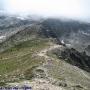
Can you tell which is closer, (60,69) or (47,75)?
(47,75)

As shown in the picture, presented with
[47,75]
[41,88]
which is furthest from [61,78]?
[41,88]

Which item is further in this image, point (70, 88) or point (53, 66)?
point (53, 66)

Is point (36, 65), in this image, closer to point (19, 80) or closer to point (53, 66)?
point (53, 66)

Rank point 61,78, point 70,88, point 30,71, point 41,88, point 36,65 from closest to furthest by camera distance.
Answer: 1. point 41,88
2. point 70,88
3. point 61,78
4. point 30,71
5. point 36,65

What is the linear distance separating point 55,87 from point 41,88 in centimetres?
936

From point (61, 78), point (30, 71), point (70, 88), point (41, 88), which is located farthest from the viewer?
point (30, 71)

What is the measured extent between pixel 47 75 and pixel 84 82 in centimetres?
1936

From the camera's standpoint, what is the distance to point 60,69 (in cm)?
19475

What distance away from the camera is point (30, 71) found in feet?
614

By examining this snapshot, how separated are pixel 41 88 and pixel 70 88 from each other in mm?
18519

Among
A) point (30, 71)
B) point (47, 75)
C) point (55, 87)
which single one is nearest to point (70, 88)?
point (55, 87)

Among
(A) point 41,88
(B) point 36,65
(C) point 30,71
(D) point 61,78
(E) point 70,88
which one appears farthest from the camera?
(B) point 36,65

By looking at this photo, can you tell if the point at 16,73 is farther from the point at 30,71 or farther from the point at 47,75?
the point at 47,75

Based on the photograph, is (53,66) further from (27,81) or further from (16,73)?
(27,81)
